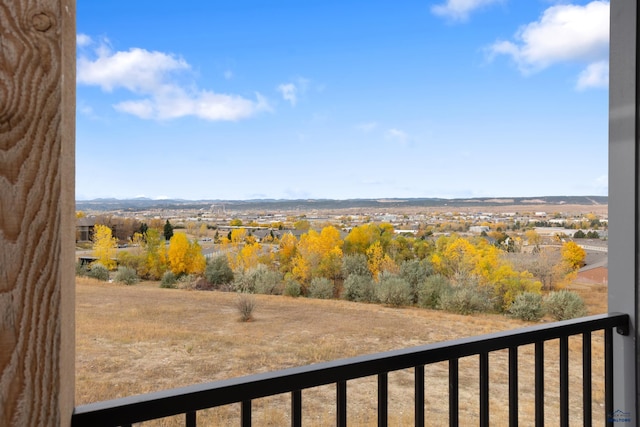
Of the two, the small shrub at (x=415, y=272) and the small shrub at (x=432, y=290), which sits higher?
the small shrub at (x=415, y=272)

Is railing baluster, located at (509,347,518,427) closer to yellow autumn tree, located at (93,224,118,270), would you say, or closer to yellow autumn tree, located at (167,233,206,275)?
yellow autumn tree, located at (167,233,206,275)

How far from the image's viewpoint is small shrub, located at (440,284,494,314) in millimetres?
4039

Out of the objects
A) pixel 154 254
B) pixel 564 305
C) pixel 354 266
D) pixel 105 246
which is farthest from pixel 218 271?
pixel 564 305

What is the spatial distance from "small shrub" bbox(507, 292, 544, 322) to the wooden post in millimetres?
4041

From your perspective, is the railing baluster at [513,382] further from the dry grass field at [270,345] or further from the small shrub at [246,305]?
the small shrub at [246,305]

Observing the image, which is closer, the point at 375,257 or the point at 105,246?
the point at 105,246

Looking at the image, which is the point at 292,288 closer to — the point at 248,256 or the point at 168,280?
the point at 248,256

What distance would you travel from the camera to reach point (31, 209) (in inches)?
19.4

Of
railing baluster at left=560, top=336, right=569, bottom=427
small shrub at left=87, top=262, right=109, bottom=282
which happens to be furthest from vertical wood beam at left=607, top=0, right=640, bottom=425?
small shrub at left=87, top=262, right=109, bottom=282

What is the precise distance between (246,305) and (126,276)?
1.04m

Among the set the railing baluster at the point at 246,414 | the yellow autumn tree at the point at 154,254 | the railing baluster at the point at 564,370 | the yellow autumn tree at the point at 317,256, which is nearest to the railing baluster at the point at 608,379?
the railing baluster at the point at 564,370

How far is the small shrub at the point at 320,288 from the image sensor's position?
13.3 ft

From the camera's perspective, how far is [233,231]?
12.8ft

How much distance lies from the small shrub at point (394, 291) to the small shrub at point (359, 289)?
0.24 ft
